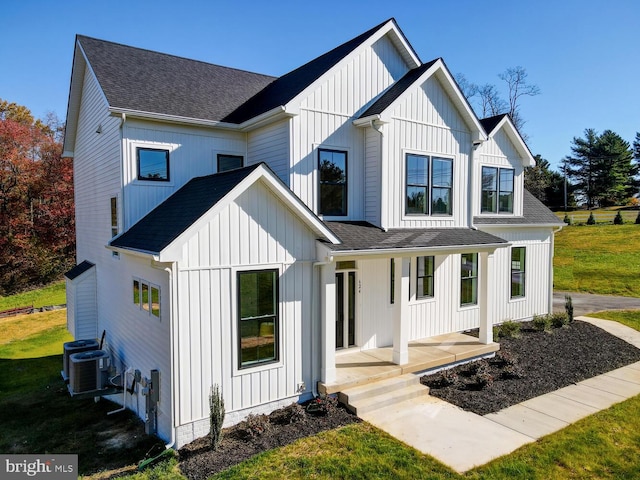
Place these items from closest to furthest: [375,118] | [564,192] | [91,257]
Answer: [375,118], [91,257], [564,192]

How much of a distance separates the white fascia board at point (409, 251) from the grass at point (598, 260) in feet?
53.1

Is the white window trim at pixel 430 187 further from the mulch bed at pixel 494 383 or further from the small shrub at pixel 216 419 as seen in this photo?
the small shrub at pixel 216 419

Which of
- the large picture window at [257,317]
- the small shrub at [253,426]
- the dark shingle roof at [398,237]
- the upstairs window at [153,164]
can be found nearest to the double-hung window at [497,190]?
the dark shingle roof at [398,237]

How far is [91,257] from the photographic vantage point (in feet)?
43.2

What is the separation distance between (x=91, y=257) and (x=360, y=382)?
9718 mm

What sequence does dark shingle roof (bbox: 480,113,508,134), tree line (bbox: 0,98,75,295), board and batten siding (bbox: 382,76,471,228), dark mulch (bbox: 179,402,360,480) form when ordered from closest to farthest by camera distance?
dark mulch (bbox: 179,402,360,480)
board and batten siding (bbox: 382,76,471,228)
dark shingle roof (bbox: 480,113,508,134)
tree line (bbox: 0,98,75,295)

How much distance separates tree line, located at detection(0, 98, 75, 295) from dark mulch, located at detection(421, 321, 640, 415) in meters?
27.7

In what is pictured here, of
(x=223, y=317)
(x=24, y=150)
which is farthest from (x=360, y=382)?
(x=24, y=150)

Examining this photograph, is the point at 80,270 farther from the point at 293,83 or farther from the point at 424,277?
the point at 424,277

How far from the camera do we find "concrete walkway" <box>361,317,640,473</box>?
259 inches

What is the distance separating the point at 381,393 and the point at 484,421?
1993mm

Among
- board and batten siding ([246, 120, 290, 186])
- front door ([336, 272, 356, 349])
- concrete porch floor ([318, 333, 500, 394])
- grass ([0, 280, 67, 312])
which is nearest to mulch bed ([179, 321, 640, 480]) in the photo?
concrete porch floor ([318, 333, 500, 394])

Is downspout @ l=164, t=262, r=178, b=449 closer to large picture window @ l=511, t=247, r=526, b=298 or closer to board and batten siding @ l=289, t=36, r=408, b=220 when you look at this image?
board and batten siding @ l=289, t=36, r=408, b=220

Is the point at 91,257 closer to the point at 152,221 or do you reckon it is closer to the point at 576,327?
the point at 152,221
